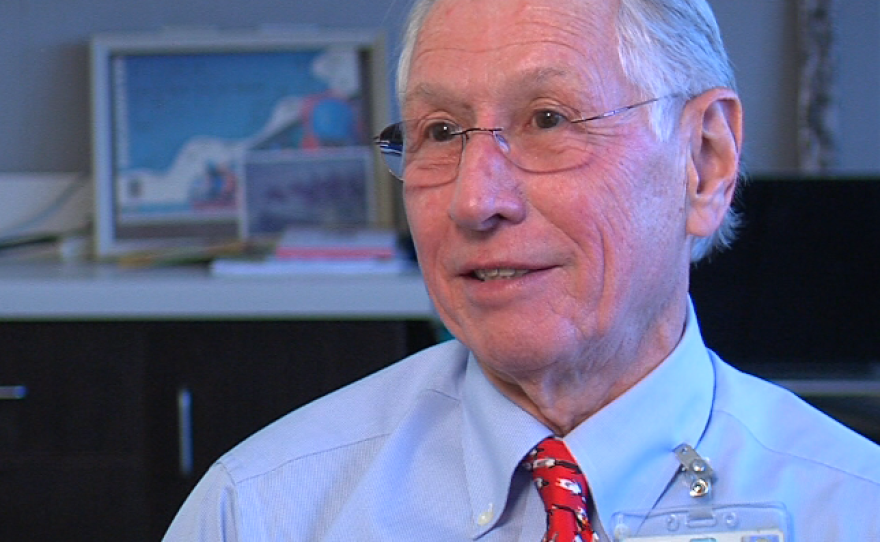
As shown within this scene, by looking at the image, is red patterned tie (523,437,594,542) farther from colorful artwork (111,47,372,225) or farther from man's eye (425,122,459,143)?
colorful artwork (111,47,372,225)

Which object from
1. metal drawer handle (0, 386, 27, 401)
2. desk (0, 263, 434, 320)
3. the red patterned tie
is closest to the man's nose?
the red patterned tie

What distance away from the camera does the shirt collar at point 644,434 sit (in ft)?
3.71

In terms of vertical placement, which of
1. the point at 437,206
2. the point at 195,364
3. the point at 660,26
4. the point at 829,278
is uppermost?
the point at 660,26

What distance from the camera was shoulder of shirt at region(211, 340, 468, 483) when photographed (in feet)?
4.01

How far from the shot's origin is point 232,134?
8.96 feet

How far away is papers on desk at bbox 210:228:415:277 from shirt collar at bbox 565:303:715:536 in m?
1.21

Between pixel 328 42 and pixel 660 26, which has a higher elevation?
pixel 328 42

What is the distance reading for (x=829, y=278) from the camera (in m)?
2.37

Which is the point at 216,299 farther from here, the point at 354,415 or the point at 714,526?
the point at 714,526

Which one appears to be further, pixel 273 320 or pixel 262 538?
pixel 273 320

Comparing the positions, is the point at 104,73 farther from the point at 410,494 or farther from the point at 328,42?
the point at 410,494

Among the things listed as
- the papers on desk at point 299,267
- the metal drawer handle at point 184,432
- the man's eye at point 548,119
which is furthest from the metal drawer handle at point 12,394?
the man's eye at point 548,119

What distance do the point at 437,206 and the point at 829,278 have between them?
1465 mm

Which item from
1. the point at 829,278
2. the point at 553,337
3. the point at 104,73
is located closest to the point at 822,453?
the point at 553,337
